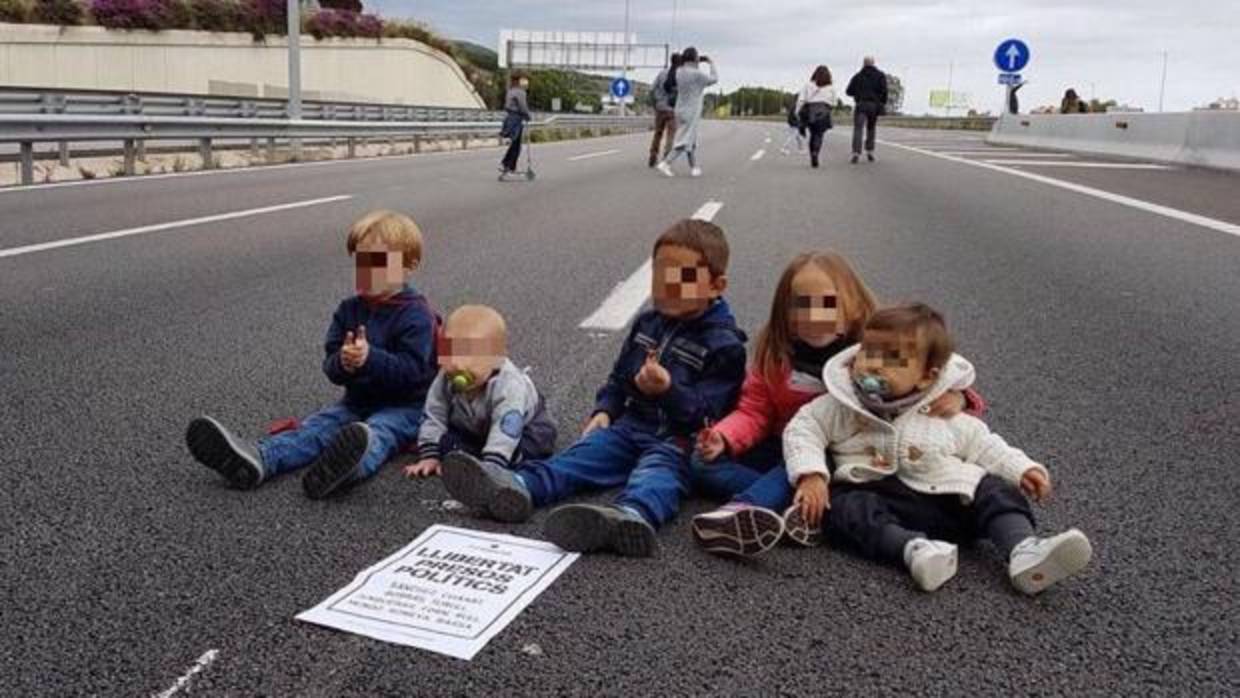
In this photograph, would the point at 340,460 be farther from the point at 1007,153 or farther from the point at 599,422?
the point at 1007,153

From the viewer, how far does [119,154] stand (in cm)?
1766

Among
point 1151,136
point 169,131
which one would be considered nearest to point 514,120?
point 169,131

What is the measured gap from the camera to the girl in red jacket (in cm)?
327

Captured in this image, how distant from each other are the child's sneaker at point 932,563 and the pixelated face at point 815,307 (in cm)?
74

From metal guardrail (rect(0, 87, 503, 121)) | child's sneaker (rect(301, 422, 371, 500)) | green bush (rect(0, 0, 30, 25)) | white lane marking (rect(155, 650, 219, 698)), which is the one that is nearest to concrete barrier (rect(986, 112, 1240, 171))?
metal guardrail (rect(0, 87, 503, 121))

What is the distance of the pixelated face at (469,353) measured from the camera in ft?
11.5

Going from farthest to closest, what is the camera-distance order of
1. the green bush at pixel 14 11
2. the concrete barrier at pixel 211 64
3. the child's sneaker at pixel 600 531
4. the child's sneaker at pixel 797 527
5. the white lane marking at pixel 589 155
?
the concrete barrier at pixel 211 64 → the green bush at pixel 14 11 → the white lane marking at pixel 589 155 → the child's sneaker at pixel 797 527 → the child's sneaker at pixel 600 531

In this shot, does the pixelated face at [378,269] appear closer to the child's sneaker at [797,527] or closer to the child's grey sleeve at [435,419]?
the child's grey sleeve at [435,419]

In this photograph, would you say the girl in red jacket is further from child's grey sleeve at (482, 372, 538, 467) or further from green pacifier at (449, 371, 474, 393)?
green pacifier at (449, 371, 474, 393)

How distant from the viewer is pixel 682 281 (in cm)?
339

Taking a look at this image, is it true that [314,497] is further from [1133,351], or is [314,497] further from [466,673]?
[1133,351]

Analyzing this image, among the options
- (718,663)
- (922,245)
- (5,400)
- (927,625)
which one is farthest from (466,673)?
(922,245)

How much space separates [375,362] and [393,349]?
15 cm

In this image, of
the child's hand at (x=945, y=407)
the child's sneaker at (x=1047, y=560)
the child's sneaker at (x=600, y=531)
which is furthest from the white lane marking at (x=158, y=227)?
the child's sneaker at (x=1047, y=560)
